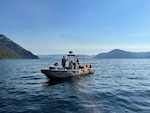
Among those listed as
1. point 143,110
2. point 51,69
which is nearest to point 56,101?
point 143,110

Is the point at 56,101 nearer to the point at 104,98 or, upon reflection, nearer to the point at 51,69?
the point at 104,98

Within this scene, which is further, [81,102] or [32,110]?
[81,102]

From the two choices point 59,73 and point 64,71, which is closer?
point 59,73

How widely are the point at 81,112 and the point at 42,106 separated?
10.8 ft

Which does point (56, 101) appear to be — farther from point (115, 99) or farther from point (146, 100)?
point (146, 100)

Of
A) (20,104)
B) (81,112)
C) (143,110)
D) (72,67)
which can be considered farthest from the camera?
(72,67)

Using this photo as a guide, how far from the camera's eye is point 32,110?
44.7ft

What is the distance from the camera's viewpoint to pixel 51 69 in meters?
28.6

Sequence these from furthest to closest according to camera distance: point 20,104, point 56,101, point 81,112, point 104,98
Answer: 1. point 104,98
2. point 56,101
3. point 20,104
4. point 81,112

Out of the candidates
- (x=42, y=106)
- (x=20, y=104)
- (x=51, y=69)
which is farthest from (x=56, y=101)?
(x=51, y=69)

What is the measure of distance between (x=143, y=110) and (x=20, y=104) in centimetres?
945

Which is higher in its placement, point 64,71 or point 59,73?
point 64,71

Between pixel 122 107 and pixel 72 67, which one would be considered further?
pixel 72 67

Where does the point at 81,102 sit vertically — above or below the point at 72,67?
below
